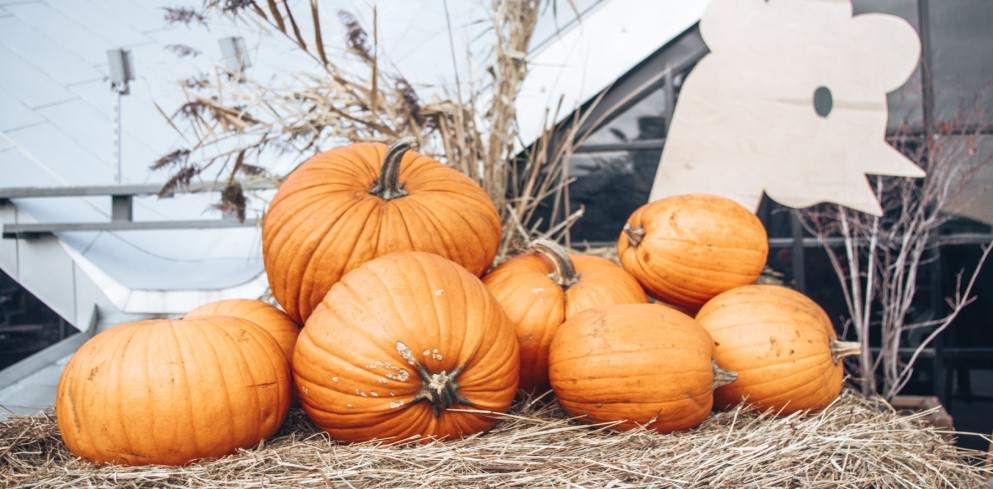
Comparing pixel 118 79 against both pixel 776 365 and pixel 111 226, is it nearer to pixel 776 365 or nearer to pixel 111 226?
pixel 111 226

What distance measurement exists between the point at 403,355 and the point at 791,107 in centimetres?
264

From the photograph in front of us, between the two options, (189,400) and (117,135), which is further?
(117,135)

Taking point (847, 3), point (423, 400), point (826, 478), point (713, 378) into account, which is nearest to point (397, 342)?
point (423, 400)

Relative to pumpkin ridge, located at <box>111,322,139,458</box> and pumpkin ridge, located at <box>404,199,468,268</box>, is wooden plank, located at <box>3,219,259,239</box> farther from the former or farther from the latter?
pumpkin ridge, located at <box>111,322,139,458</box>

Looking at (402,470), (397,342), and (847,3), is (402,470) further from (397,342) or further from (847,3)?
(847,3)

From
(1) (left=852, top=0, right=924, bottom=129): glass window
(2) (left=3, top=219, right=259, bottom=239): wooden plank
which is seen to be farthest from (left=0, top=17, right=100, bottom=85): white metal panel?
(1) (left=852, top=0, right=924, bottom=129): glass window

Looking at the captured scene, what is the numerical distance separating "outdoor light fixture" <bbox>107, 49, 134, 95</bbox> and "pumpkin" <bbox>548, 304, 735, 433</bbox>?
308cm

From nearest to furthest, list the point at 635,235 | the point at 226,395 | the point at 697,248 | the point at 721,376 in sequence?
the point at 226,395 → the point at 721,376 → the point at 697,248 → the point at 635,235

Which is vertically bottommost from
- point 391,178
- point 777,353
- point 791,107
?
point 777,353

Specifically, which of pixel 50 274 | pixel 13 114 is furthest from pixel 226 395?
pixel 13 114

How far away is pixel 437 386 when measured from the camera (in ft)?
4.84

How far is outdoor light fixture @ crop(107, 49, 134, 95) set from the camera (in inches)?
146

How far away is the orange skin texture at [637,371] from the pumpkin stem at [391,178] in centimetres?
58

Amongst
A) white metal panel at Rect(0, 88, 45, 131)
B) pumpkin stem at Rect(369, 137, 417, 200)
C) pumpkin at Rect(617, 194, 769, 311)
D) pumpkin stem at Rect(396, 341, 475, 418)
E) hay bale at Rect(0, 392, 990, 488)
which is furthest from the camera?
white metal panel at Rect(0, 88, 45, 131)
